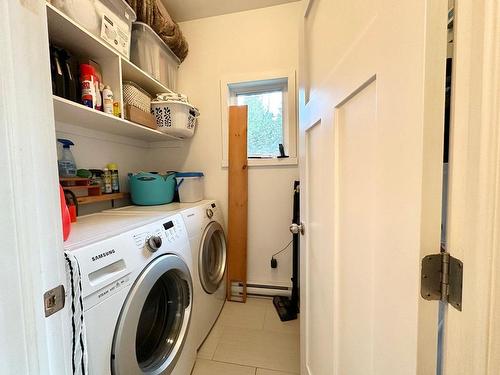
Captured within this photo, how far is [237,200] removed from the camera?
1996mm

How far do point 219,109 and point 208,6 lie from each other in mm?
829

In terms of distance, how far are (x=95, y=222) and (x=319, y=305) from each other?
41.8 inches

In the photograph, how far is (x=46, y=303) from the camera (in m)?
0.43

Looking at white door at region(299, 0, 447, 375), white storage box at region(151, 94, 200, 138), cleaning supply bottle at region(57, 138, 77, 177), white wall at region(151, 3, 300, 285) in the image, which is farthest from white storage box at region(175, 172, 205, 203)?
white door at region(299, 0, 447, 375)

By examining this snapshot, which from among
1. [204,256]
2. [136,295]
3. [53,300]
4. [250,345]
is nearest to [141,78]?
[204,256]

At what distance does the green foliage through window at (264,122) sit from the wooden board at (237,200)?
20cm

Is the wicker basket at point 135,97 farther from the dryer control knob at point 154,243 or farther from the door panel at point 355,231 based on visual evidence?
the door panel at point 355,231

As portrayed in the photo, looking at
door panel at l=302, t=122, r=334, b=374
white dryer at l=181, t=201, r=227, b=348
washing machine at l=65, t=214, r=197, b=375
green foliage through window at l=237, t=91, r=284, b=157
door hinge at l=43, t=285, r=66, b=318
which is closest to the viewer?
door hinge at l=43, t=285, r=66, b=318

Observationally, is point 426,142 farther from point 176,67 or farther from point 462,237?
point 176,67

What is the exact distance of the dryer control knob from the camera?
0.89 metres

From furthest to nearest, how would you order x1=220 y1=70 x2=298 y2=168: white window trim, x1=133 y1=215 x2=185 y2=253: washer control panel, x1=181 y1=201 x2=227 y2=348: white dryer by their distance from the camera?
x1=220 y1=70 x2=298 y2=168: white window trim
x1=181 y1=201 x2=227 y2=348: white dryer
x1=133 y1=215 x2=185 y2=253: washer control panel

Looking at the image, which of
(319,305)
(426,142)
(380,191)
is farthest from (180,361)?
(426,142)

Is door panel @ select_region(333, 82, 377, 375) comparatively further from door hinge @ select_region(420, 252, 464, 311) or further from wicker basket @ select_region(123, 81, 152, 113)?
wicker basket @ select_region(123, 81, 152, 113)

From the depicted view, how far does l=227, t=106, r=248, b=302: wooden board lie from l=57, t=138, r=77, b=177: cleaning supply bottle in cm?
110
